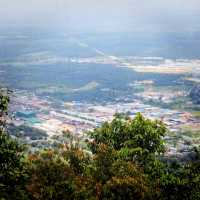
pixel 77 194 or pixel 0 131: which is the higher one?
pixel 0 131

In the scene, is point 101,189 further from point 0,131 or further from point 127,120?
point 127,120

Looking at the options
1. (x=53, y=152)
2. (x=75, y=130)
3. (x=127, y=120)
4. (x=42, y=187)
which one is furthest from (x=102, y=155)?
(x=75, y=130)

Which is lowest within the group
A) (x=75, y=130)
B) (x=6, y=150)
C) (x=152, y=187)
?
(x=75, y=130)

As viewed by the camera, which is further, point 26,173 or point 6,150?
point 26,173

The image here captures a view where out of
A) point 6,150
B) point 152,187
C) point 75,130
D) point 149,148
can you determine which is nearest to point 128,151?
point 149,148

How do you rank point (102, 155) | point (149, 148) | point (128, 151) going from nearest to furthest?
1. point (102, 155)
2. point (128, 151)
3. point (149, 148)

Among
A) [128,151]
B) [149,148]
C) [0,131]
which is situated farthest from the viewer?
[149,148]

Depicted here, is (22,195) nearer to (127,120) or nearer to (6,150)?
(6,150)
